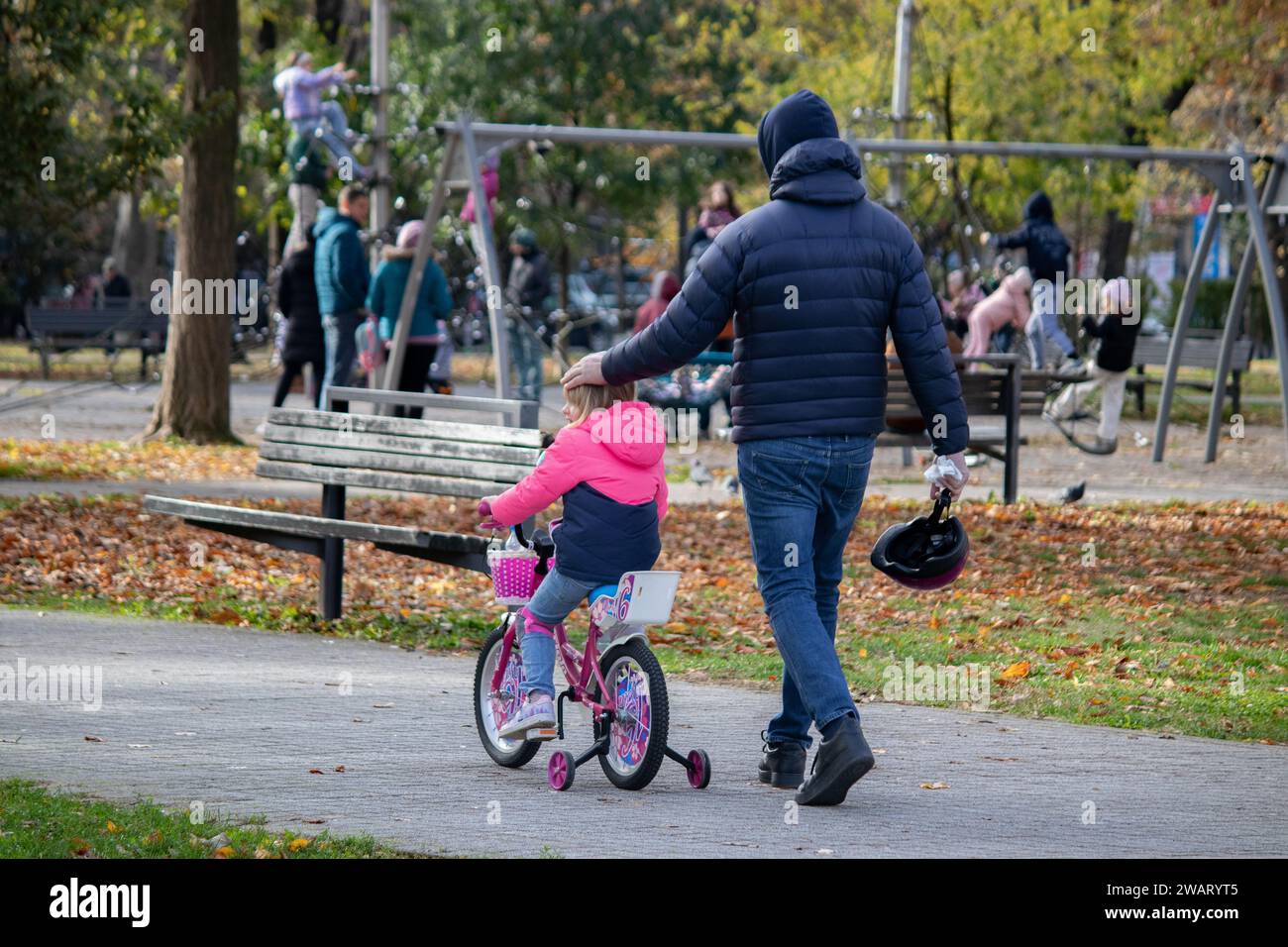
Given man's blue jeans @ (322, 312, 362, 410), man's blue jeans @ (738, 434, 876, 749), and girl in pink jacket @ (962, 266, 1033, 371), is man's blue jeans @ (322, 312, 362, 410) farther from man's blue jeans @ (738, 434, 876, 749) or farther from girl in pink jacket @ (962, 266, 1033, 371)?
man's blue jeans @ (738, 434, 876, 749)

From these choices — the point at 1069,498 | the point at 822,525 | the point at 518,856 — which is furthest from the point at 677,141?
the point at 518,856

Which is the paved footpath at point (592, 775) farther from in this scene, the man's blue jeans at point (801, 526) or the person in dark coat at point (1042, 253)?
the person in dark coat at point (1042, 253)

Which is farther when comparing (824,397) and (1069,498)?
(1069,498)

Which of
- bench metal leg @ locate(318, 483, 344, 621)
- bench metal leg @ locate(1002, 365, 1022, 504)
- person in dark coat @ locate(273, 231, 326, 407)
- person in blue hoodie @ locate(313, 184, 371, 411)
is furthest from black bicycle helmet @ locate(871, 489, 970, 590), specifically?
person in dark coat @ locate(273, 231, 326, 407)

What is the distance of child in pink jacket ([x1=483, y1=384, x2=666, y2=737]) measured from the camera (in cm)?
595

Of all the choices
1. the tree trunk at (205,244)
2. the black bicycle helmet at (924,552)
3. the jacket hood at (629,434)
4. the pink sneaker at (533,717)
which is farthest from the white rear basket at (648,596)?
the tree trunk at (205,244)

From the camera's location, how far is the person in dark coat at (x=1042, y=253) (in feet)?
58.7

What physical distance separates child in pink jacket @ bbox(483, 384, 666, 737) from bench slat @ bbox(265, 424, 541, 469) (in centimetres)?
235

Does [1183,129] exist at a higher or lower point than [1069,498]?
higher

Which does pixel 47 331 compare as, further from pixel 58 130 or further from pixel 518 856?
pixel 518 856

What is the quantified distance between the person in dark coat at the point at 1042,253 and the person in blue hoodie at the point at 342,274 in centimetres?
576

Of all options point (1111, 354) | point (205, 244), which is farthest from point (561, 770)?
point (1111, 354)

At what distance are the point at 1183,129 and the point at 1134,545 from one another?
750 inches

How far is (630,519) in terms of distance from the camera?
600 centimetres
